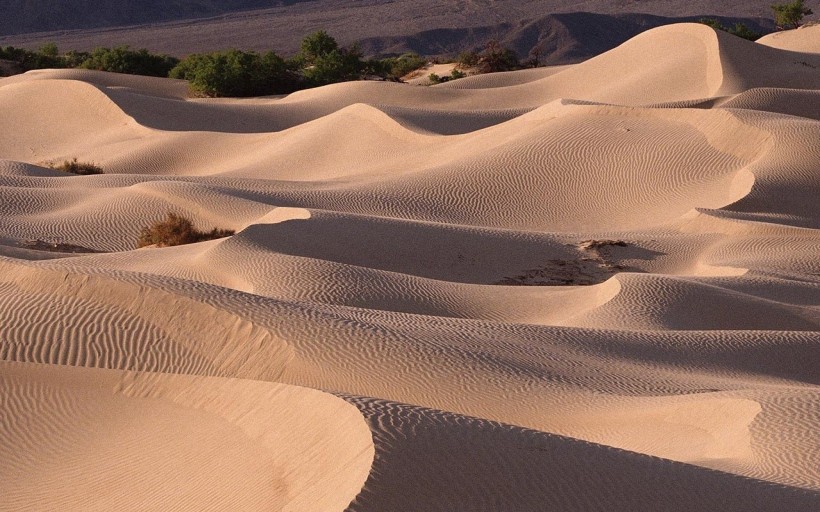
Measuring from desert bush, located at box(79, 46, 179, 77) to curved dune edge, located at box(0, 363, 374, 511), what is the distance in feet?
114

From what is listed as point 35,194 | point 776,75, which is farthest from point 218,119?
point 776,75

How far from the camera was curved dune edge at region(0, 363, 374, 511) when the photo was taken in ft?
16.9

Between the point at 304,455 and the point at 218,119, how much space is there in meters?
26.1

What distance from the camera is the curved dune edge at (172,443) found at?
5156 mm

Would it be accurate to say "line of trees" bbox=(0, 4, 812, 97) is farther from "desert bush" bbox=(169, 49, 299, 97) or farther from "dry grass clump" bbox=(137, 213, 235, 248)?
"dry grass clump" bbox=(137, 213, 235, 248)

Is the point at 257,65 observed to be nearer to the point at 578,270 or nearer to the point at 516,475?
the point at 578,270

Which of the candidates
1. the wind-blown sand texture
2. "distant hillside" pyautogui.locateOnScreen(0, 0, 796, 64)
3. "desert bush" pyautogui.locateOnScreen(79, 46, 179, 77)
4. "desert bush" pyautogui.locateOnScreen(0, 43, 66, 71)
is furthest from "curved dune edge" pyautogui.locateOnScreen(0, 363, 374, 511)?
"distant hillside" pyautogui.locateOnScreen(0, 0, 796, 64)

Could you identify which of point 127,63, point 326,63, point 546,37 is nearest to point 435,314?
point 326,63

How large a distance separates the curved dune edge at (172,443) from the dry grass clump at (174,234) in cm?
806

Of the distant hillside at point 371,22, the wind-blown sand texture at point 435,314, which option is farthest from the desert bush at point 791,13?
the distant hillside at point 371,22

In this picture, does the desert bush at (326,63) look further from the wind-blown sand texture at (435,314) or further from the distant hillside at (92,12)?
the distant hillside at (92,12)

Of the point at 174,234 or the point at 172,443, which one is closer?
the point at 172,443

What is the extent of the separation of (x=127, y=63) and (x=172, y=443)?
121 feet

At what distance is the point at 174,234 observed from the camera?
52.5 ft
